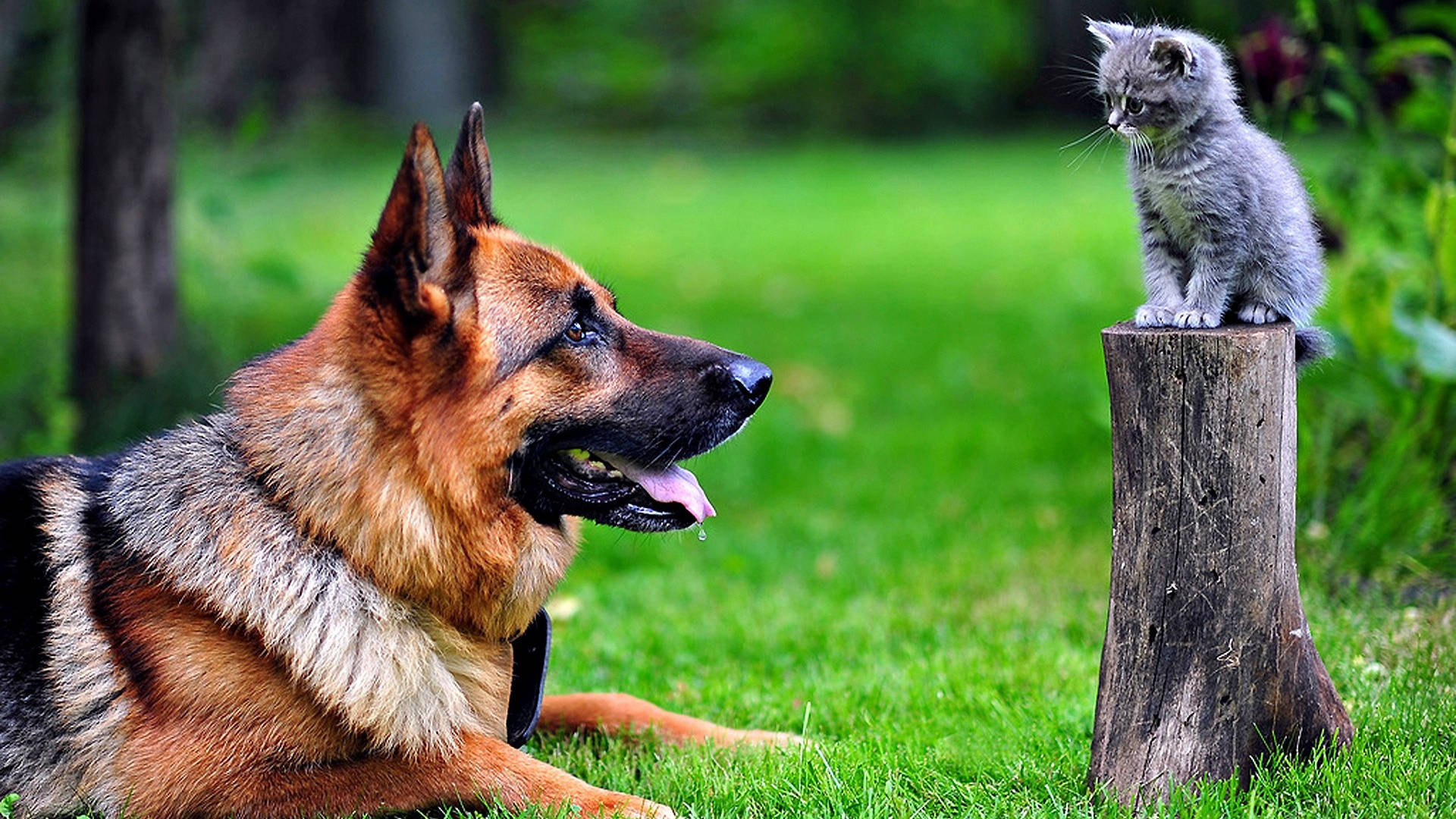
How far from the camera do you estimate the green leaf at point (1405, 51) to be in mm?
4961

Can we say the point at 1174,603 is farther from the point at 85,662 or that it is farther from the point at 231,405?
the point at 85,662

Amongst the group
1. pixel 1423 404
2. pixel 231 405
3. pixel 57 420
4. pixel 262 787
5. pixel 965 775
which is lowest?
pixel 57 420

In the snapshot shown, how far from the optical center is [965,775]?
11.7 ft

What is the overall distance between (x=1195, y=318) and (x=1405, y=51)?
2626 mm

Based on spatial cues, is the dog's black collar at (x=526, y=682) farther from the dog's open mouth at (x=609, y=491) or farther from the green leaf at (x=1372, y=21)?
the green leaf at (x=1372, y=21)

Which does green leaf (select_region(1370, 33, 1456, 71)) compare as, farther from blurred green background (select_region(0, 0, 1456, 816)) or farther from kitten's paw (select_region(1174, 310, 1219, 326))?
kitten's paw (select_region(1174, 310, 1219, 326))

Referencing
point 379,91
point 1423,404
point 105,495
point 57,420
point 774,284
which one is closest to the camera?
point 105,495

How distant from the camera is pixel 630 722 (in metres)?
3.99

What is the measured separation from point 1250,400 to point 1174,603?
0.51 meters

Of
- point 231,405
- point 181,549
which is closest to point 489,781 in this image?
→ point 181,549

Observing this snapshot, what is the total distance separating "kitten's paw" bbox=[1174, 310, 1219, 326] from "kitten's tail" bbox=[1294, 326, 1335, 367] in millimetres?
430

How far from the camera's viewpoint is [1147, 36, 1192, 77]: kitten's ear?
10.5ft

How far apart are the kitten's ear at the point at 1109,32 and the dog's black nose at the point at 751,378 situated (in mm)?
1187

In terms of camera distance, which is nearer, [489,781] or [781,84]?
[489,781]
